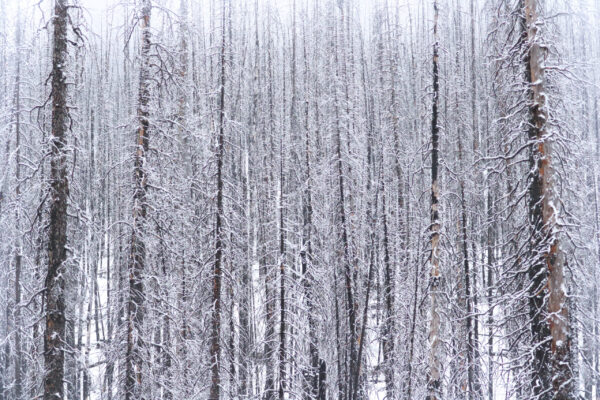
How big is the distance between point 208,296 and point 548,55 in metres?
11.8

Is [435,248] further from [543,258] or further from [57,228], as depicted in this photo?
[57,228]

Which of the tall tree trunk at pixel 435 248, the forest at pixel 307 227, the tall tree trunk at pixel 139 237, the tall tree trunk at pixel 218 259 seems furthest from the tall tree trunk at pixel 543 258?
the tall tree trunk at pixel 218 259

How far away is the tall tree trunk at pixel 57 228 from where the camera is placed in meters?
9.50

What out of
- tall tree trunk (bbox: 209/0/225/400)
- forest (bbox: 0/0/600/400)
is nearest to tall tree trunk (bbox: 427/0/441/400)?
forest (bbox: 0/0/600/400)

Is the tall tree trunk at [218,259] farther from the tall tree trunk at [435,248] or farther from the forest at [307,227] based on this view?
the tall tree trunk at [435,248]

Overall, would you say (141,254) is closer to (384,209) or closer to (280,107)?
(384,209)

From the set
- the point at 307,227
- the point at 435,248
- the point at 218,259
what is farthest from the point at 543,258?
the point at 307,227

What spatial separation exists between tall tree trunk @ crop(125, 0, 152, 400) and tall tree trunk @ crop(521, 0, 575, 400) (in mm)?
9123

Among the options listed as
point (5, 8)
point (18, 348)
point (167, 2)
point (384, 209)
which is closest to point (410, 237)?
point (384, 209)

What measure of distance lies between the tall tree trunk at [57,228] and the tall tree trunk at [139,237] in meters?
2.13

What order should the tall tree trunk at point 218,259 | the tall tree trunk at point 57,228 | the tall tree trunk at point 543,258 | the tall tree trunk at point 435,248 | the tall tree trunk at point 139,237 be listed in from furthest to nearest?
the tall tree trunk at point 218,259, the tall tree trunk at point 435,248, the tall tree trunk at point 139,237, the tall tree trunk at point 57,228, the tall tree trunk at point 543,258

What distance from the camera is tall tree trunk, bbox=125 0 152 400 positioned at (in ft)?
38.6

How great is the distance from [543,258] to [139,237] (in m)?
9.41

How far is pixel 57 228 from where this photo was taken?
9797mm
